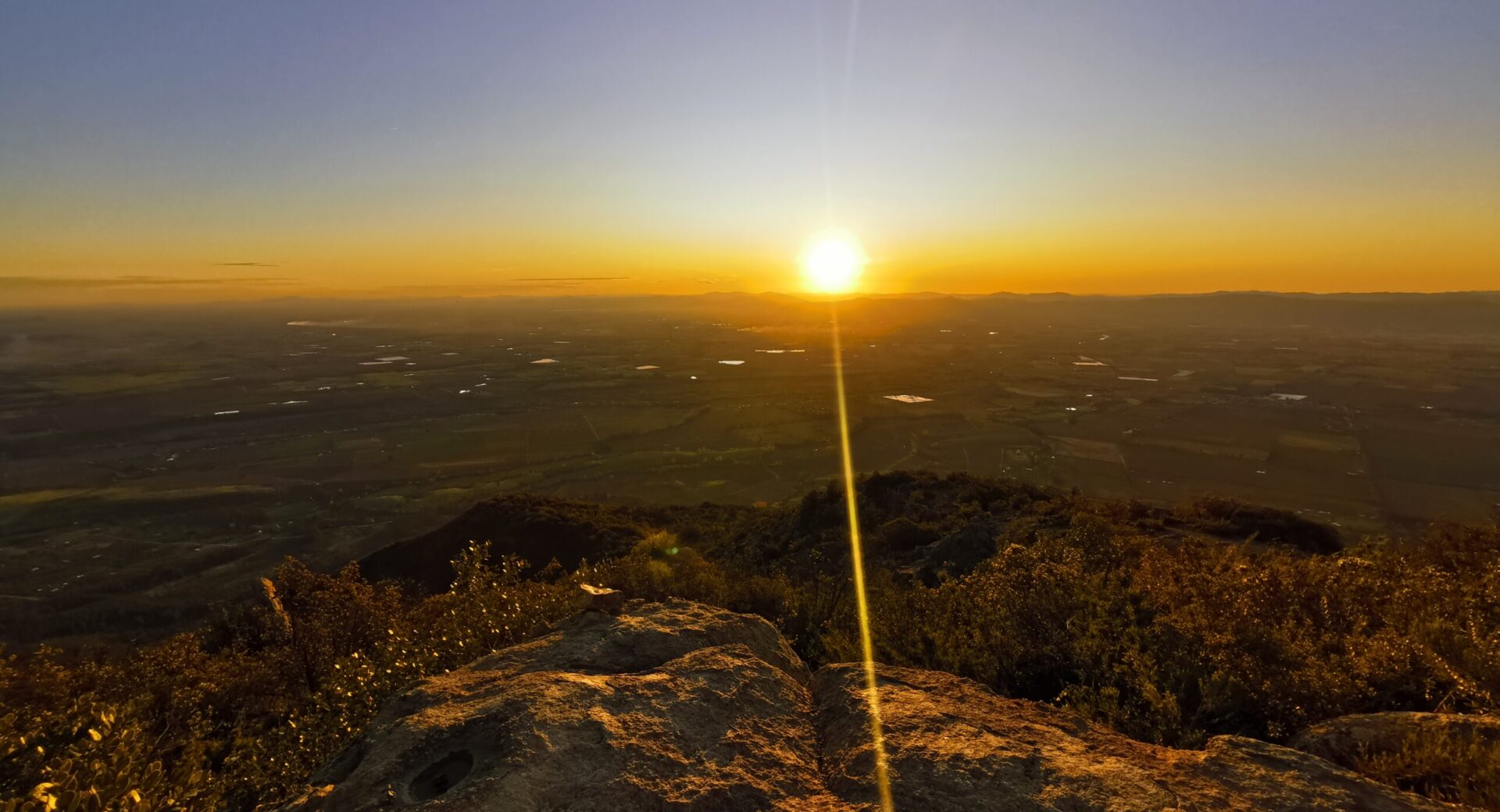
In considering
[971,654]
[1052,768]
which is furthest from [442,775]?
[971,654]

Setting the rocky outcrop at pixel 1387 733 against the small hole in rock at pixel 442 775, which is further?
the rocky outcrop at pixel 1387 733

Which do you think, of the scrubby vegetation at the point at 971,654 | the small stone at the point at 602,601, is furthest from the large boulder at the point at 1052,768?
the small stone at the point at 602,601

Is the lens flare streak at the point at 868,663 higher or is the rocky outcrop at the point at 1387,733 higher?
the rocky outcrop at the point at 1387,733

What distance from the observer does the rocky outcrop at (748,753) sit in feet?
10.4

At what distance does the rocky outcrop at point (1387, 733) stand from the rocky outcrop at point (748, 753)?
668mm

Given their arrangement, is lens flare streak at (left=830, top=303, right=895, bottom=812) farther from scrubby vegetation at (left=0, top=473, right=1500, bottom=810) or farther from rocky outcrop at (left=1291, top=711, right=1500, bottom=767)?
rocky outcrop at (left=1291, top=711, right=1500, bottom=767)

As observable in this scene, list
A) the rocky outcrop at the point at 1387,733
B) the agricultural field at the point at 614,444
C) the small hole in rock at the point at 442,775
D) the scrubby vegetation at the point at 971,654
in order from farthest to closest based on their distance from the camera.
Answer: the agricultural field at the point at 614,444 → the scrubby vegetation at the point at 971,654 → the rocky outcrop at the point at 1387,733 → the small hole in rock at the point at 442,775

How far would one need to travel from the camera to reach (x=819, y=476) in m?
55.9

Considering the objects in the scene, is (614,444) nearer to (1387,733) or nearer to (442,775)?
(442,775)

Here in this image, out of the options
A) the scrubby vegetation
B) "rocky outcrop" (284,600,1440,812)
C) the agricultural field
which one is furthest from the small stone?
the agricultural field

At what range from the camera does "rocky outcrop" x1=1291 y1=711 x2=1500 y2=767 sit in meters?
3.62

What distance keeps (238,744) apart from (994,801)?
7.51 m

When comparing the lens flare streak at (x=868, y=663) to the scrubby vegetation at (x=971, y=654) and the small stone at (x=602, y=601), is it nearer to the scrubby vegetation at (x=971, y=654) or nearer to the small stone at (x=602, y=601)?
the scrubby vegetation at (x=971, y=654)

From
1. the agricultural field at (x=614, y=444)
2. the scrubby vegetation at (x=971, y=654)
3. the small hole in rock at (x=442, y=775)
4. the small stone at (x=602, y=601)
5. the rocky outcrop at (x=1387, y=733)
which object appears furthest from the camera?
the agricultural field at (x=614, y=444)
